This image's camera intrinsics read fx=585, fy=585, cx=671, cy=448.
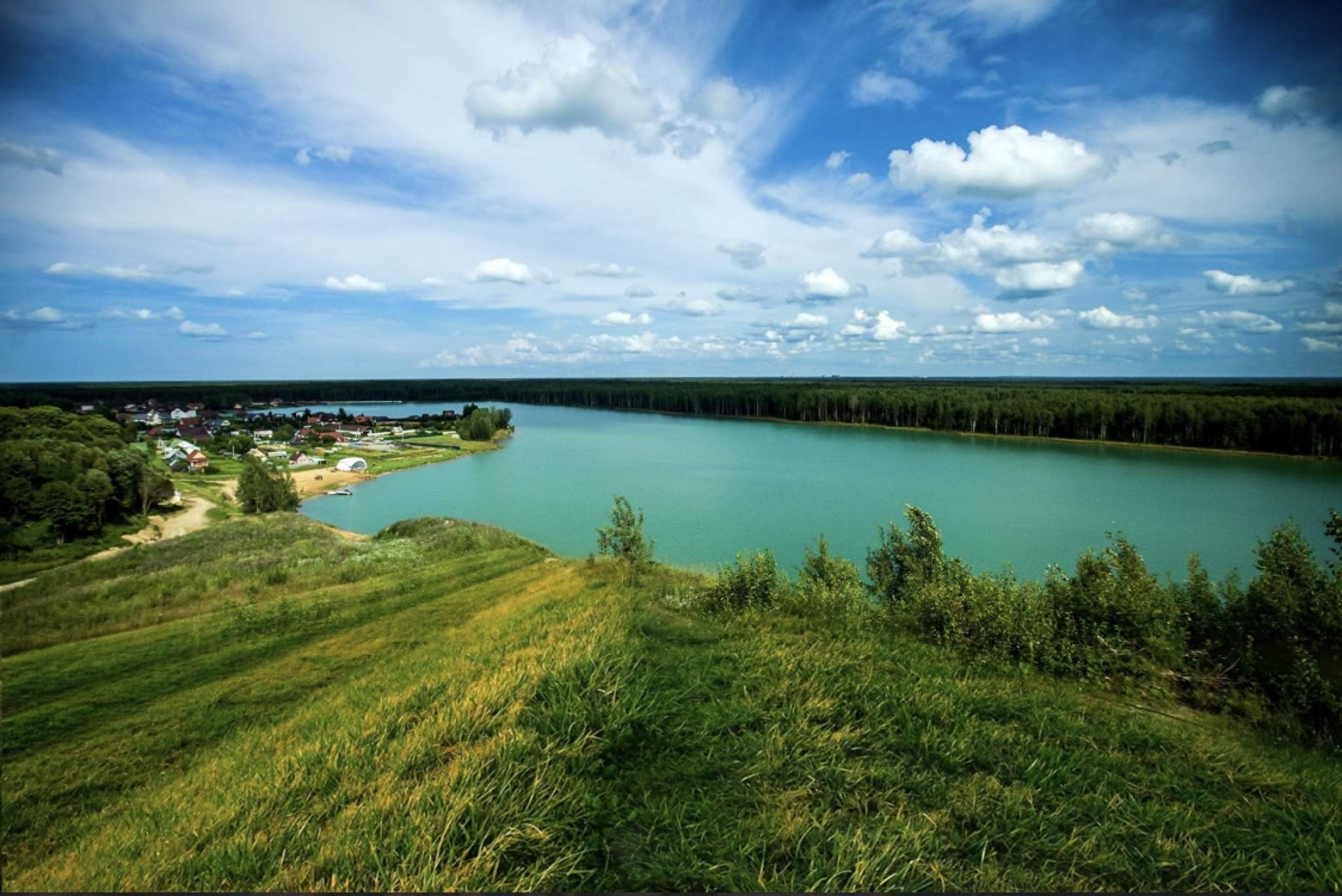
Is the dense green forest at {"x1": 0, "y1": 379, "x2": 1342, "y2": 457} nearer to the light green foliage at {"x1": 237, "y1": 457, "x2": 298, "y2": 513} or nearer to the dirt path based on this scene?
the dirt path

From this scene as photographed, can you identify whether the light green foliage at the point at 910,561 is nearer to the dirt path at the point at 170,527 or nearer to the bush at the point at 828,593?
the bush at the point at 828,593

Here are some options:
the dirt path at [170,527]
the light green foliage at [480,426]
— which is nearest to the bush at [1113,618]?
the dirt path at [170,527]

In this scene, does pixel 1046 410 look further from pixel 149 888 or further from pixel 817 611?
pixel 149 888

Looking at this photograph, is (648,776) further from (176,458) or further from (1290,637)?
(176,458)

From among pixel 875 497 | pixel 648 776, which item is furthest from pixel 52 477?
pixel 875 497

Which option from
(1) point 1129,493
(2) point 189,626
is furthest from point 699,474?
(2) point 189,626
